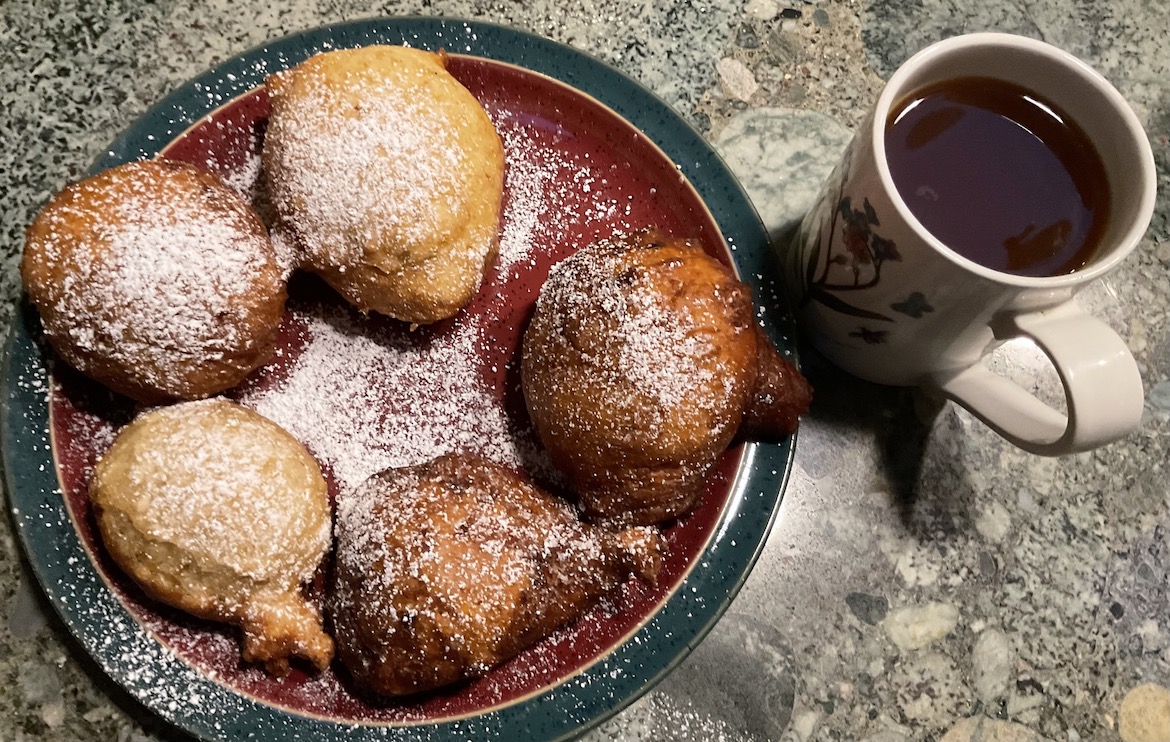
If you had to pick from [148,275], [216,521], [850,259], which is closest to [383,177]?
[148,275]

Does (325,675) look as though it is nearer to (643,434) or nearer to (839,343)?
(643,434)

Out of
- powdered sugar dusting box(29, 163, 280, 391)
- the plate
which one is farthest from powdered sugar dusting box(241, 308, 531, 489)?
powdered sugar dusting box(29, 163, 280, 391)

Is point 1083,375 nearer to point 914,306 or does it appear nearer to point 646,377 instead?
point 914,306

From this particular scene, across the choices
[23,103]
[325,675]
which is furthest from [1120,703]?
[23,103]

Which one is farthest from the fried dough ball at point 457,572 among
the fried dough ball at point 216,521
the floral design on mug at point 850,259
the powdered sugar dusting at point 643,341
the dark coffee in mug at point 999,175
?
the dark coffee in mug at point 999,175

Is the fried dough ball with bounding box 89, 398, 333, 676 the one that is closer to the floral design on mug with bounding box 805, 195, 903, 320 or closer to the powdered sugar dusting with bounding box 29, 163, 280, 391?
the powdered sugar dusting with bounding box 29, 163, 280, 391

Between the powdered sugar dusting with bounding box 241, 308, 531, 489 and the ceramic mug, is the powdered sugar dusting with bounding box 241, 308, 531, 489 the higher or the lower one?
the lower one

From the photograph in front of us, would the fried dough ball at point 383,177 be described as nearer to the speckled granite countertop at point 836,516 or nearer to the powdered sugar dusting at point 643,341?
the powdered sugar dusting at point 643,341
